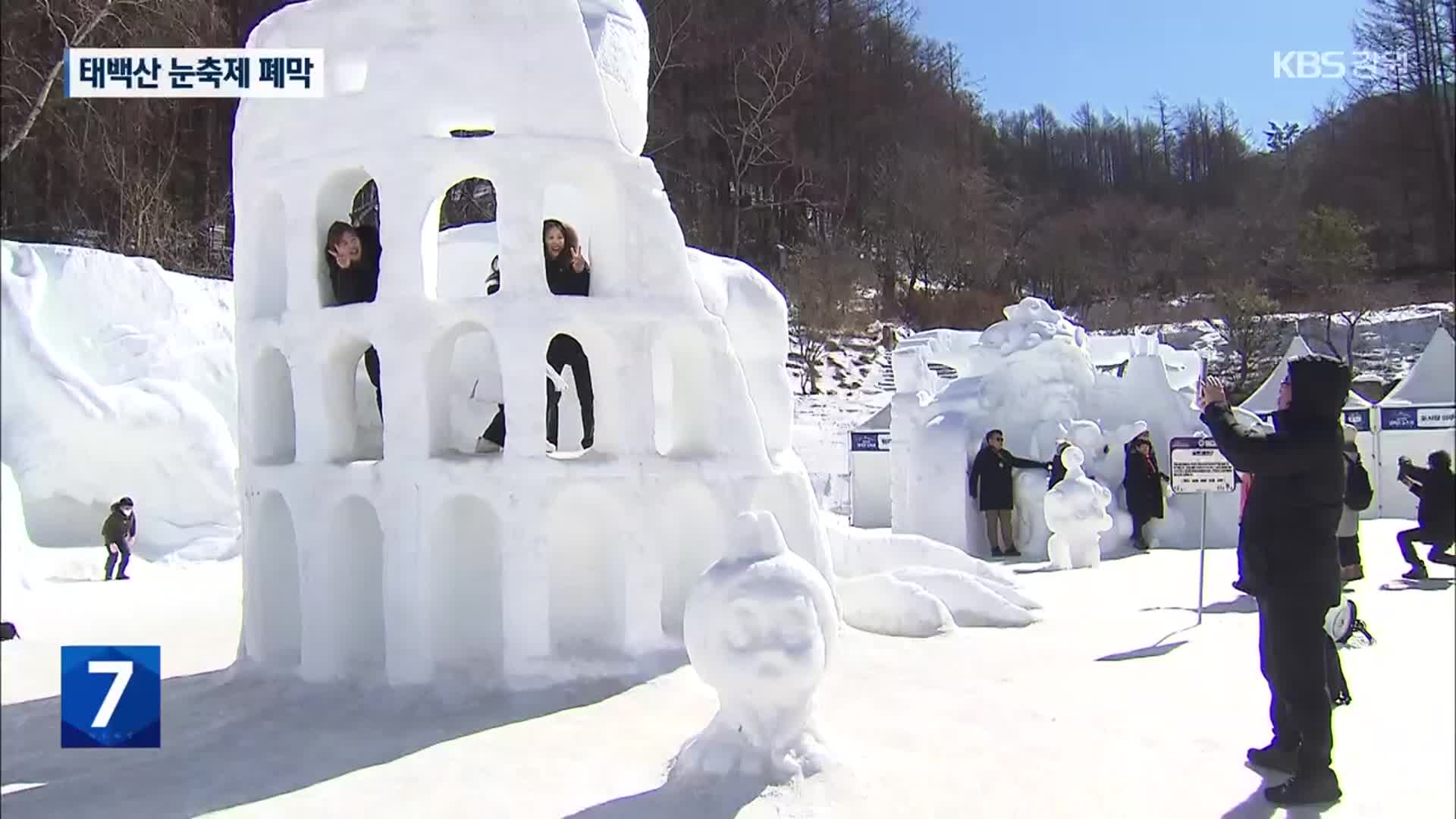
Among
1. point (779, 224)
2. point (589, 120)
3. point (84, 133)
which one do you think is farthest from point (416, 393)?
point (779, 224)

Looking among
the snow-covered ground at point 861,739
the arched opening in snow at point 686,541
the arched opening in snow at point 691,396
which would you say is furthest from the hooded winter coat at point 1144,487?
the arched opening in snow at point 686,541

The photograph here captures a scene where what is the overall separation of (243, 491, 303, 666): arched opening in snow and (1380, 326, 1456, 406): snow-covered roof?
727 inches

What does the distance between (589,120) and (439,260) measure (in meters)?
3.05

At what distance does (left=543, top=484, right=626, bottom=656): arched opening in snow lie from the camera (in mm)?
7719

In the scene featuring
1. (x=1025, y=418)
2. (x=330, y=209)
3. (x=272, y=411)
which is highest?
(x=330, y=209)

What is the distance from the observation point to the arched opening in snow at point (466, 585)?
24.9ft

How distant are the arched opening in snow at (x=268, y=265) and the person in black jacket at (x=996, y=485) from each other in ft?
34.3

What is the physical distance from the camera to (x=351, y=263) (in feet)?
27.0

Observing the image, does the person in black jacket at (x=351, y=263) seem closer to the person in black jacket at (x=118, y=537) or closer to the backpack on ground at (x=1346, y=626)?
the backpack on ground at (x=1346, y=626)

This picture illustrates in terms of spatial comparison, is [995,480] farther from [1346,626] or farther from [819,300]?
[819,300]

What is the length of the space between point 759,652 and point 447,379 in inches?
153

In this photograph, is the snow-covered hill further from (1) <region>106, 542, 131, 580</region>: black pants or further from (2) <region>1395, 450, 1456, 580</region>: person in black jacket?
(2) <region>1395, 450, 1456, 580</region>: person in black jacket

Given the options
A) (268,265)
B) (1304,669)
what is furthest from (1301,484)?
(268,265)

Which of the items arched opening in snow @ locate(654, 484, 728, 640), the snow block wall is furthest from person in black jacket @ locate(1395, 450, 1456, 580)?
the snow block wall
